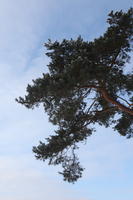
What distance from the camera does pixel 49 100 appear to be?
10008 mm

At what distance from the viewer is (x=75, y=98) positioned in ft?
34.2

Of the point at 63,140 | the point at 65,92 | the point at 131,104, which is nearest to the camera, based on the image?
the point at 65,92

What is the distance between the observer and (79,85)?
914 cm

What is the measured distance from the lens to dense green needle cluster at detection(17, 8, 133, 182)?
8.67 meters

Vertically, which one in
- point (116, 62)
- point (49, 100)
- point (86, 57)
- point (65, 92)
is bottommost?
point (65, 92)

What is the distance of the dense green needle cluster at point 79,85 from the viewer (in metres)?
8.67

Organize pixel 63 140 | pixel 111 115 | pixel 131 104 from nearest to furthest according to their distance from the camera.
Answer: pixel 63 140 → pixel 131 104 → pixel 111 115

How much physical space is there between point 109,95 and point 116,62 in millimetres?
1449

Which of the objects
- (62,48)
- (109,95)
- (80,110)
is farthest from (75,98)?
(62,48)

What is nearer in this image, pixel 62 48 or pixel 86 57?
pixel 86 57

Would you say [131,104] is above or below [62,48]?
below

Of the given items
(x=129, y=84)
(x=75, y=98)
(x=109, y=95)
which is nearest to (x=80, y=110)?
(x=75, y=98)

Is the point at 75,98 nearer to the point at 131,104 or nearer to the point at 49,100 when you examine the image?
the point at 49,100

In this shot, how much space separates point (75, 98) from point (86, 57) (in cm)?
212
